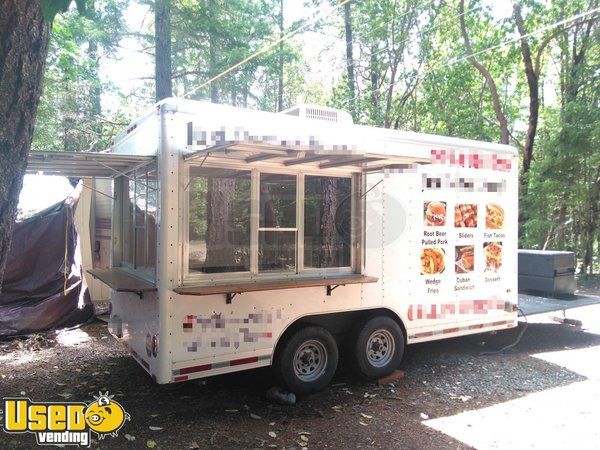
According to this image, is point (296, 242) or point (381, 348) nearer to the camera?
point (296, 242)

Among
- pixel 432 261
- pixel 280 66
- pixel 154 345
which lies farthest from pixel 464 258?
pixel 280 66

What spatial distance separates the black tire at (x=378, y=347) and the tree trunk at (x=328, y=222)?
81 cm

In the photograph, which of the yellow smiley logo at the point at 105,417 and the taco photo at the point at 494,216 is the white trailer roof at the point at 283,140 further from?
the yellow smiley logo at the point at 105,417

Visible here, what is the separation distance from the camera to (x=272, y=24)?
17609mm

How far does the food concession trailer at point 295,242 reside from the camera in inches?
160

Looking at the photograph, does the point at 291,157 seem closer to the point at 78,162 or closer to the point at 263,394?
the point at 78,162

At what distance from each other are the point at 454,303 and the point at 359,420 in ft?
6.84

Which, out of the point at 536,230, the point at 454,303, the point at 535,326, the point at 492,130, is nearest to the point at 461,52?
the point at 492,130

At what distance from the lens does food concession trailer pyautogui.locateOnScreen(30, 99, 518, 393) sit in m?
4.07

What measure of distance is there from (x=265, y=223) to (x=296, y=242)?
41 cm

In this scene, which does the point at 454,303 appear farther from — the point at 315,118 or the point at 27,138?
the point at 27,138

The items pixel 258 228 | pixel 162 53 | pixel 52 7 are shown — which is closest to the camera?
pixel 52 7

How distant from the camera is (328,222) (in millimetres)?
4988

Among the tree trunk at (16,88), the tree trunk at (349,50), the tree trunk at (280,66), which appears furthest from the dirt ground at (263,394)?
the tree trunk at (349,50)
